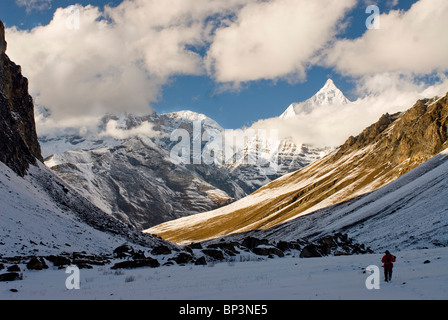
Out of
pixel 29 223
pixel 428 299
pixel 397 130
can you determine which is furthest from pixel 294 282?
pixel 397 130

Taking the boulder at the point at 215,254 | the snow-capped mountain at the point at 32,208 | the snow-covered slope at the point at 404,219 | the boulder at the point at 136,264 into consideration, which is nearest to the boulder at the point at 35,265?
the boulder at the point at 136,264

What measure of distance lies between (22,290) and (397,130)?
175085mm

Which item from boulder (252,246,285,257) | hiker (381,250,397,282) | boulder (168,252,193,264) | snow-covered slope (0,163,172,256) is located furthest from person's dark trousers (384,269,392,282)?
snow-covered slope (0,163,172,256)

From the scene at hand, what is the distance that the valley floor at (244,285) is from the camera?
12391 mm

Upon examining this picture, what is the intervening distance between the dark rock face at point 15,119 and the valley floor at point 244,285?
47509 mm

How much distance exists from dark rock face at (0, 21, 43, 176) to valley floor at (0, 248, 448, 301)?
156ft

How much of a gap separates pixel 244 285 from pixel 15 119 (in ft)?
241

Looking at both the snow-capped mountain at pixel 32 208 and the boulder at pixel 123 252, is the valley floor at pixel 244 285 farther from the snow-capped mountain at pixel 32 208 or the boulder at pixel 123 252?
the snow-capped mountain at pixel 32 208

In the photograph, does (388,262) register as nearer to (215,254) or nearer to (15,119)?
(215,254)

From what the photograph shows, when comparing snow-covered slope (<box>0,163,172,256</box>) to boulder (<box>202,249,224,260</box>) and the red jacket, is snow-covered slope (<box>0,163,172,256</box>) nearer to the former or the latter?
boulder (<box>202,249,224,260</box>)

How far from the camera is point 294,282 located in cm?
1517

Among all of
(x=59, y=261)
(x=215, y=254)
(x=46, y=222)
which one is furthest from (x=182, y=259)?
(x=46, y=222)

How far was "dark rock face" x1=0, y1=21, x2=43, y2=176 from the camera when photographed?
5978cm
